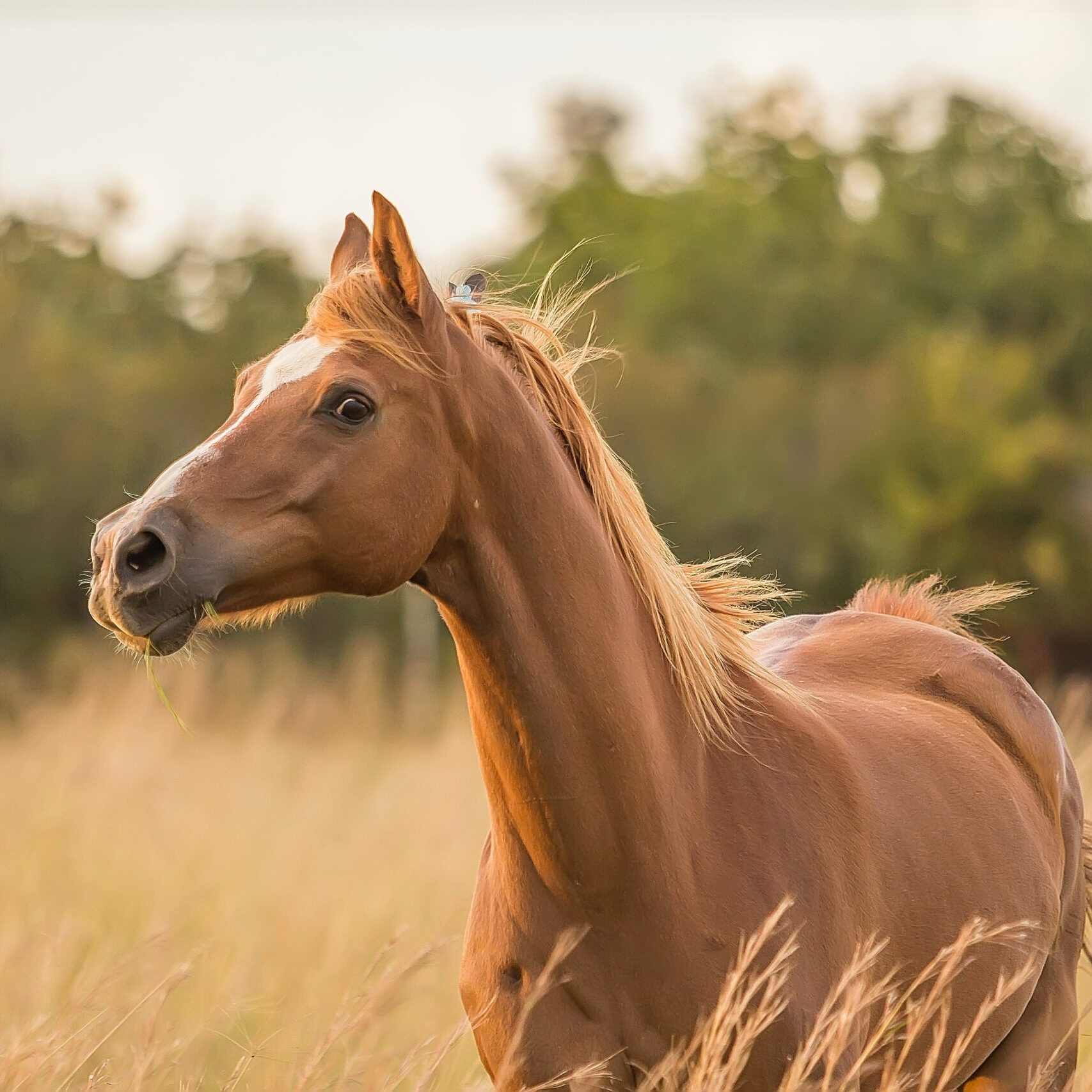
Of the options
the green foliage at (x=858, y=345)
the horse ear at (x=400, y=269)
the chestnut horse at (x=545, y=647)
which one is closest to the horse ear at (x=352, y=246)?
the chestnut horse at (x=545, y=647)

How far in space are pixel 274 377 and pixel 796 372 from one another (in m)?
16.2

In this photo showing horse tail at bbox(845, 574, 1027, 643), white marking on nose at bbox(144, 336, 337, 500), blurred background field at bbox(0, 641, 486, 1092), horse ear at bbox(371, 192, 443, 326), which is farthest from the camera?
horse tail at bbox(845, 574, 1027, 643)

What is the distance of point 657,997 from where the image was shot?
275cm

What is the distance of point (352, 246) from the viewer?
10.2 ft

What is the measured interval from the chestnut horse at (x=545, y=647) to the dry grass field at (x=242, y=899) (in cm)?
15

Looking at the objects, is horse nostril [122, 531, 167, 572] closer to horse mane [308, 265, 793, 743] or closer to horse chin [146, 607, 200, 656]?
horse chin [146, 607, 200, 656]

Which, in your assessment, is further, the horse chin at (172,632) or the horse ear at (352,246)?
the horse ear at (352,246)

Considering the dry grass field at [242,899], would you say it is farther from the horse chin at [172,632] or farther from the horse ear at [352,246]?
the horse ear at [352,246]

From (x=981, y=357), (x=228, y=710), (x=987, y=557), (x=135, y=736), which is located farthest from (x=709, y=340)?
(x=135, y=736)

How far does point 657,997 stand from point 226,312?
1528cm

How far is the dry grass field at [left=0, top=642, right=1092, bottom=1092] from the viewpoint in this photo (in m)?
2.71

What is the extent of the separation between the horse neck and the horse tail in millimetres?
1837

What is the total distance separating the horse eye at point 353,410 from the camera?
262 centimetres

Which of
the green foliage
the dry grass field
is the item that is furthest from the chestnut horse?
the green foliage
